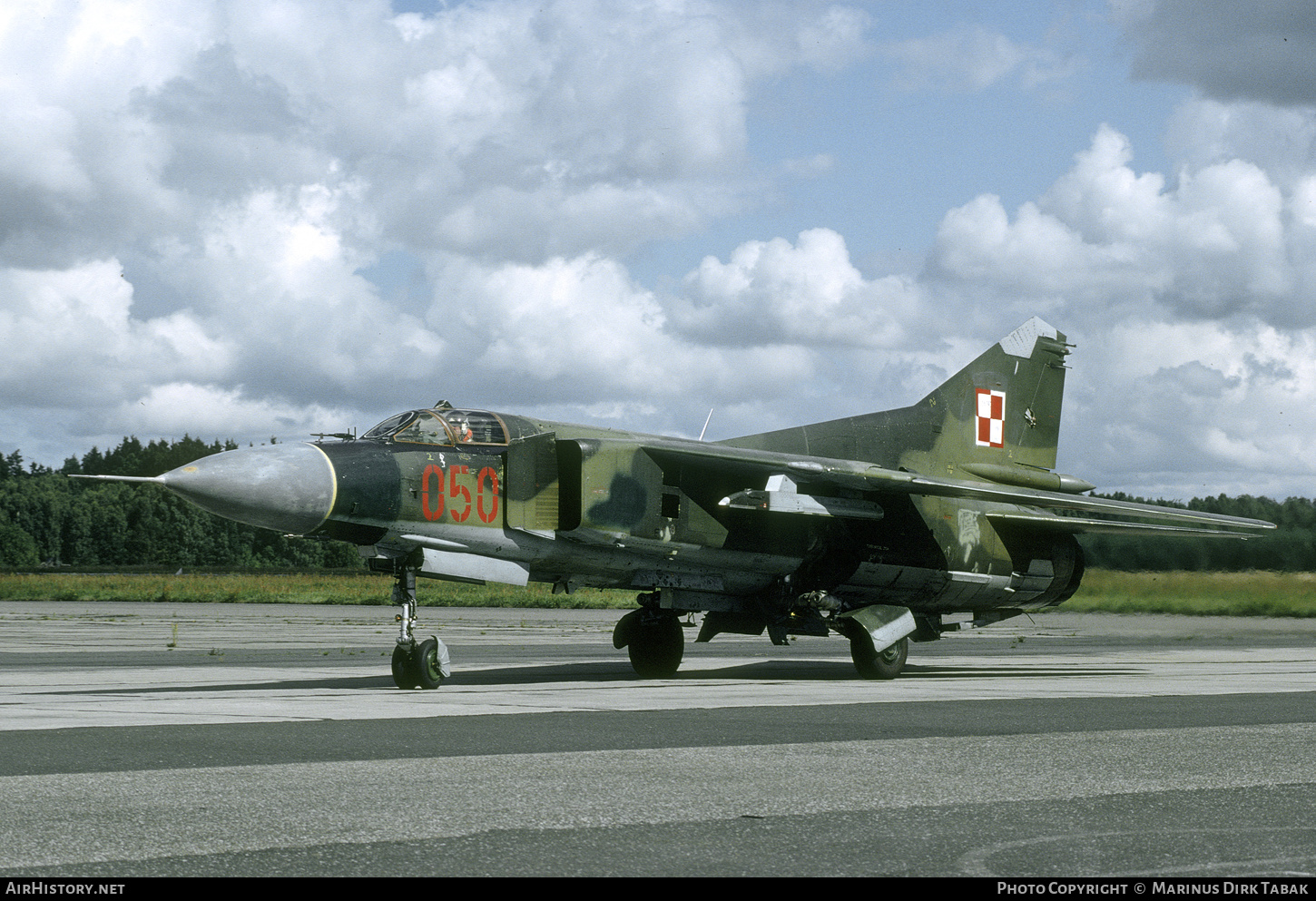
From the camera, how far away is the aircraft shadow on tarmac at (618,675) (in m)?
16.7

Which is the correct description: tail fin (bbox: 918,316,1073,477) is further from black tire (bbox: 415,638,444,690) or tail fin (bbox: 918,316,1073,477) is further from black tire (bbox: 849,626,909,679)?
black tire (bbox: 415,638,444,690)

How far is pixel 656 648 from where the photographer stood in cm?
1953

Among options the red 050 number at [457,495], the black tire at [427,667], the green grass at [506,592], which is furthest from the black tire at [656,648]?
the green grass at [506,592]

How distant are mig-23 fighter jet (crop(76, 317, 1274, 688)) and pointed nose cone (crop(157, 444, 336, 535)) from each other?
0.02m

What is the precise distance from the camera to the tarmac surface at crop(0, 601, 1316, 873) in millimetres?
5961

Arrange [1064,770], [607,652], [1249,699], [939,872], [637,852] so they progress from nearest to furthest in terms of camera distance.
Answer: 1. [939,872]
2. [637,852]
3. [1064,770]
4. [1249,699]
5. [607,652]

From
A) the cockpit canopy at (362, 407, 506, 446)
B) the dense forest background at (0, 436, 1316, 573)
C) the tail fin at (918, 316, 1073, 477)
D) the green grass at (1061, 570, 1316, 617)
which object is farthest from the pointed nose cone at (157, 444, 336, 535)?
the dense forest background at (0, 436, 1316, 573)

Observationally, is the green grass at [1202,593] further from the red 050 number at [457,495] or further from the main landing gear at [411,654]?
the main landing gear at [411,654]

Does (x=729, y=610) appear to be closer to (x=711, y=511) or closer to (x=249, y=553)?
(x=711, y=511)

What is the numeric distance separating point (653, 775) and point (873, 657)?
436 inches

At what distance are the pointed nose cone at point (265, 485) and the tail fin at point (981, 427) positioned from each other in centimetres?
745

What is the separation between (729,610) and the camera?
19.7 metres

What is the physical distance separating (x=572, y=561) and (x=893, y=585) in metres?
5.19
